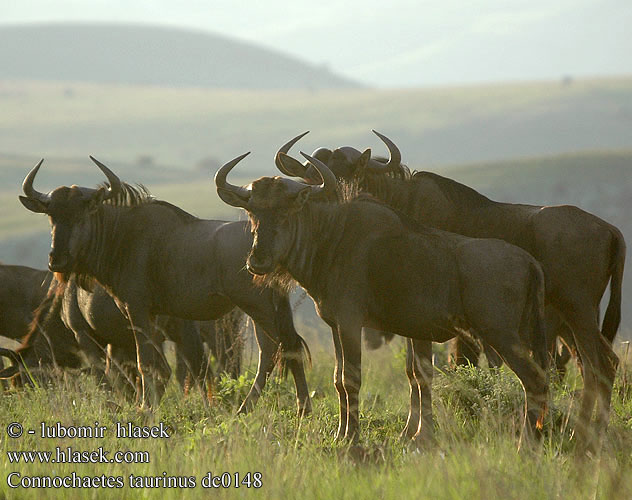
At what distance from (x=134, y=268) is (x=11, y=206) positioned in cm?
4841

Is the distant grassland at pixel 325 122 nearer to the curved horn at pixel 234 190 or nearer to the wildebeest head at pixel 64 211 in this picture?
the wildebeest head at pixel 64 211

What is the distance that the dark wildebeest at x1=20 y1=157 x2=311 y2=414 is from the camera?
28.7 feet

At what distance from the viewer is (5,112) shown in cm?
12269

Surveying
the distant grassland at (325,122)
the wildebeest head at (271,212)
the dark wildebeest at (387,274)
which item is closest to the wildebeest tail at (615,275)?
the dark wildebeest at (387,274)

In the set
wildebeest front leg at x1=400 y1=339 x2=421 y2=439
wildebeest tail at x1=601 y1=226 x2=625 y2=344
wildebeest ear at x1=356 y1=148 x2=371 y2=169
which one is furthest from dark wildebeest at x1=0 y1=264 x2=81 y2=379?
wildebeest tail at x1=601 y1=226 x2=625 y2=344

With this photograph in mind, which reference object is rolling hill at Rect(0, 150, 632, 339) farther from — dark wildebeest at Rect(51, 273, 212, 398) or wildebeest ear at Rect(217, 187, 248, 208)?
wildebeest ear at Rect(217, 187, 248, 208)

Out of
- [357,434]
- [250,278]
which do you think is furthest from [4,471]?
[250,278]

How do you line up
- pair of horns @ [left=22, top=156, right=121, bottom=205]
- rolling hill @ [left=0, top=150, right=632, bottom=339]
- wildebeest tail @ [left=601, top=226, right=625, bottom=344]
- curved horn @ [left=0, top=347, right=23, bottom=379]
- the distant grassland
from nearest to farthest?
wildebeest tail @ [left=601, top=226, right=625, bottom=344], pair of horns @ [left=22, top=156, right=121, bottom=205], curved horn @ [left=0, top=347, right=23, bottom=379], rolling hill @ [left=0, top=150, right=632, bottom=339], the distant grassland

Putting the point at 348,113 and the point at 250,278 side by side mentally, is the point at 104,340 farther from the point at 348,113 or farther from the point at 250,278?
the point at 348,113

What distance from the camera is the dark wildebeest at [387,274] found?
683cm

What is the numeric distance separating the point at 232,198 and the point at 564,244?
2674 mm

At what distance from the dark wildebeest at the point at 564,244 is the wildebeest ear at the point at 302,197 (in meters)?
0.94

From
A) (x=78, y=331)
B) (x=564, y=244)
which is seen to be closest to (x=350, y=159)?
(x=564, y=244)

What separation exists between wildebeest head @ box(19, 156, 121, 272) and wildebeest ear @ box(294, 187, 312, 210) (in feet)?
7.70
